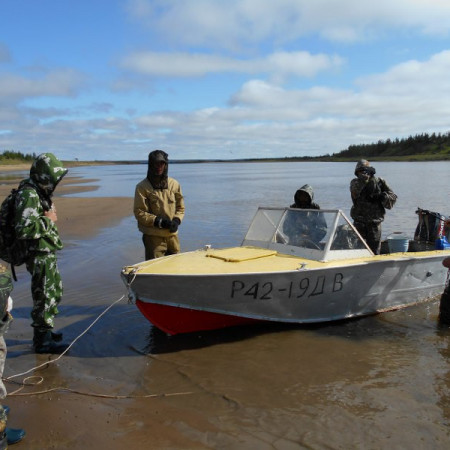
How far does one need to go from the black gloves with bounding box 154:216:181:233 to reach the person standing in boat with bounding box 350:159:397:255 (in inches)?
112

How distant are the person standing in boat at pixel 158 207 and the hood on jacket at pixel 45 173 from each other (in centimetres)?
128

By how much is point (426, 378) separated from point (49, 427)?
3.49 metres

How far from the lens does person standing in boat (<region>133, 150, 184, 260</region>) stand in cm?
558

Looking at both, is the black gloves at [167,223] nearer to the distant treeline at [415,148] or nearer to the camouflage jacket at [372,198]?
the camouflage jacket at [372,198]

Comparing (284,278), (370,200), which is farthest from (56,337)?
(370,200)

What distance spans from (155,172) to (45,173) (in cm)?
146

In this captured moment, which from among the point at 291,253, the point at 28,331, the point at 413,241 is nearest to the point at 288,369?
the point at 291,253

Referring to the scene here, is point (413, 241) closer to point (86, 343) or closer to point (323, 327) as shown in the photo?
point (323, 327)

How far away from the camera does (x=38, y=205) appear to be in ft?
14.2

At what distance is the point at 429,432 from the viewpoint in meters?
3.45

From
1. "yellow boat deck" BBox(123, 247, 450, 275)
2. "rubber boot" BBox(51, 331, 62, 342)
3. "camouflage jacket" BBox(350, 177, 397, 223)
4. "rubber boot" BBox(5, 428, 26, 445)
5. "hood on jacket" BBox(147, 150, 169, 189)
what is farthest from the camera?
"camouflage jacket" BBox(350, 177, 397, 223)

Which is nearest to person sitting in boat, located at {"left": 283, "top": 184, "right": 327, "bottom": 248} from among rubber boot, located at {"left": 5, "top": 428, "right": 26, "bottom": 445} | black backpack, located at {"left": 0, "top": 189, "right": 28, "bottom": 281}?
black backpack, located at {"left": 0, "top": 189, "right": 28, "bottom": 281}

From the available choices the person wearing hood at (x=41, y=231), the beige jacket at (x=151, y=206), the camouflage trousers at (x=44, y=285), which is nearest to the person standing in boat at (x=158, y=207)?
the beige jacket at (x=151, y=206)

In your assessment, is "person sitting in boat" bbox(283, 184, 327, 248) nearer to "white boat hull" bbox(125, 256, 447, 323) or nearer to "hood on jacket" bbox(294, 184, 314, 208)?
"hood on jacket" bbox(294, 184, 314, 208)
